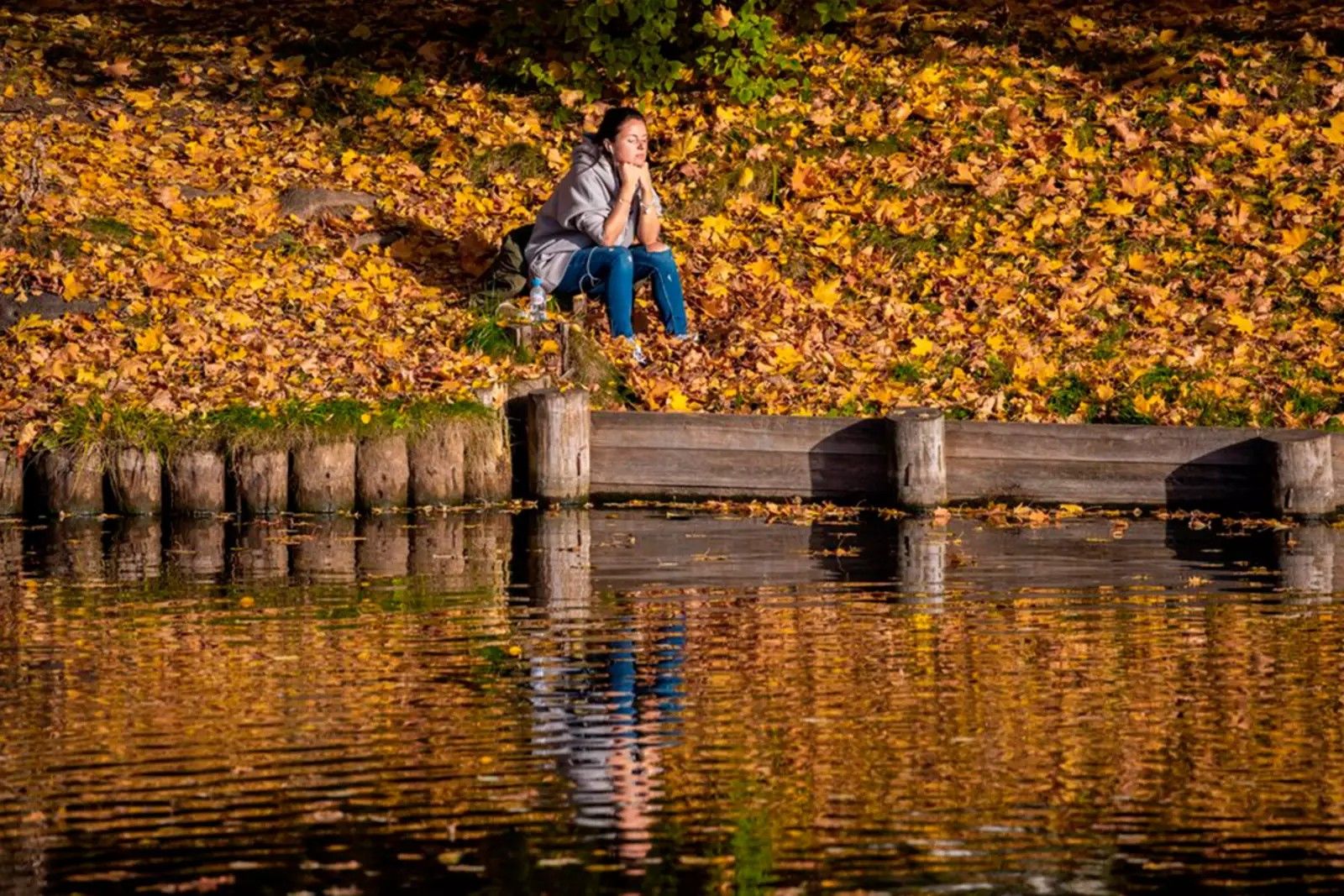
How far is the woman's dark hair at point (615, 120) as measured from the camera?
14.3 m

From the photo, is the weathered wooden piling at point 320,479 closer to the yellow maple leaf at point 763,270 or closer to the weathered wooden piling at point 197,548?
the weathered wooden piling at point 197,548

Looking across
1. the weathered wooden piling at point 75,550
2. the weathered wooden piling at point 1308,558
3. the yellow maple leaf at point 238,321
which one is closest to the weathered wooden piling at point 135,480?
the weathered wooden piling at point 75,550

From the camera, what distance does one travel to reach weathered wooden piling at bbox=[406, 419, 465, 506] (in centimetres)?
1309

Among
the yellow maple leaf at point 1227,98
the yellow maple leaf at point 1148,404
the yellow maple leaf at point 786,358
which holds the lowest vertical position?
the yellow maple leaf at point 1148,404

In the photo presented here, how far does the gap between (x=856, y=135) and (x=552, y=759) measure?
34.5ft

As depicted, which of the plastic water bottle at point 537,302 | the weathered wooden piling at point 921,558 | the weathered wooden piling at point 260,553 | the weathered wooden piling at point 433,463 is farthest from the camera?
the plastic water bottle at point 537,302

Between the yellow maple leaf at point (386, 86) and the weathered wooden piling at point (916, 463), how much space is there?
639 centimetres

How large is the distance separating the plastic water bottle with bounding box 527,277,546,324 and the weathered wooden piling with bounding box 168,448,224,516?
2229mm

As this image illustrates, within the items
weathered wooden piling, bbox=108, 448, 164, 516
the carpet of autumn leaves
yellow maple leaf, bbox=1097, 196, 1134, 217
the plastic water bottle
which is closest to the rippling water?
weathered wooden piling, bbox=108, 448, 164, 516

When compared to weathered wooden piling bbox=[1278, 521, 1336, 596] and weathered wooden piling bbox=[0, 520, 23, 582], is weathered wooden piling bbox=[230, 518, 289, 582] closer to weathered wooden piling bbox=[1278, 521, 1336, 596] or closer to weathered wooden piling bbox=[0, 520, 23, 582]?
weathered wooden piling bbox=[0, 520, 23, 582]

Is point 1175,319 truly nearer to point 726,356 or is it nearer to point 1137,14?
point 726,356

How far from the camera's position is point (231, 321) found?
1452 cm

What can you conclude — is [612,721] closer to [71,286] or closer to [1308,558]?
[1308,558]

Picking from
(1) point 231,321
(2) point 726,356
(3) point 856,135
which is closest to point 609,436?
(2) point 726,356
